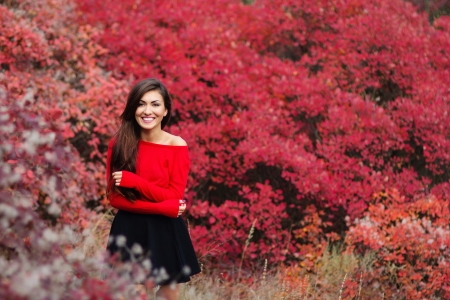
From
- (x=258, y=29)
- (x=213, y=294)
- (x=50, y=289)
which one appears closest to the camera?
(x=50, y=289)

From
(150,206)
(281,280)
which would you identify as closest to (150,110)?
(150,206)

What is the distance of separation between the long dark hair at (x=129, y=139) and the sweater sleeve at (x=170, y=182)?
0.25ft

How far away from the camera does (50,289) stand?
158cm

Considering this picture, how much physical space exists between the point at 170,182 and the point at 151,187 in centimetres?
18

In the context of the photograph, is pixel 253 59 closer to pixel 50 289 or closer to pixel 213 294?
pixel 213 294

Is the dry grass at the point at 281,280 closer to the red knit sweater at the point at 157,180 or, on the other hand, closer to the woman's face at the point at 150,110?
the red knit sweater at the point at 157,180

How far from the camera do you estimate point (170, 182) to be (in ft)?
10.8

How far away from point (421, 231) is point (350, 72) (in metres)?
2.73

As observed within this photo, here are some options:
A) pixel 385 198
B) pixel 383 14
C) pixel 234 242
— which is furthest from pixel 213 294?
pixel 383 14

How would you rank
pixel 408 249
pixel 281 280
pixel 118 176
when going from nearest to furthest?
pixel 118 176 < pixel 408 249 < pixel 281 280

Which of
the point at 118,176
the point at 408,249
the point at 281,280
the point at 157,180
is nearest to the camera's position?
the point at 118,176

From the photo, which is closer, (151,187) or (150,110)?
(151,187)

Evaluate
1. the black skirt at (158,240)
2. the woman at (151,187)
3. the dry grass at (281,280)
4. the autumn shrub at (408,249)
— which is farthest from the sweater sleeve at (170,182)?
Answer: the autumn shrub at (408,249)

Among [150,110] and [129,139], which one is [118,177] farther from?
[150,110]
